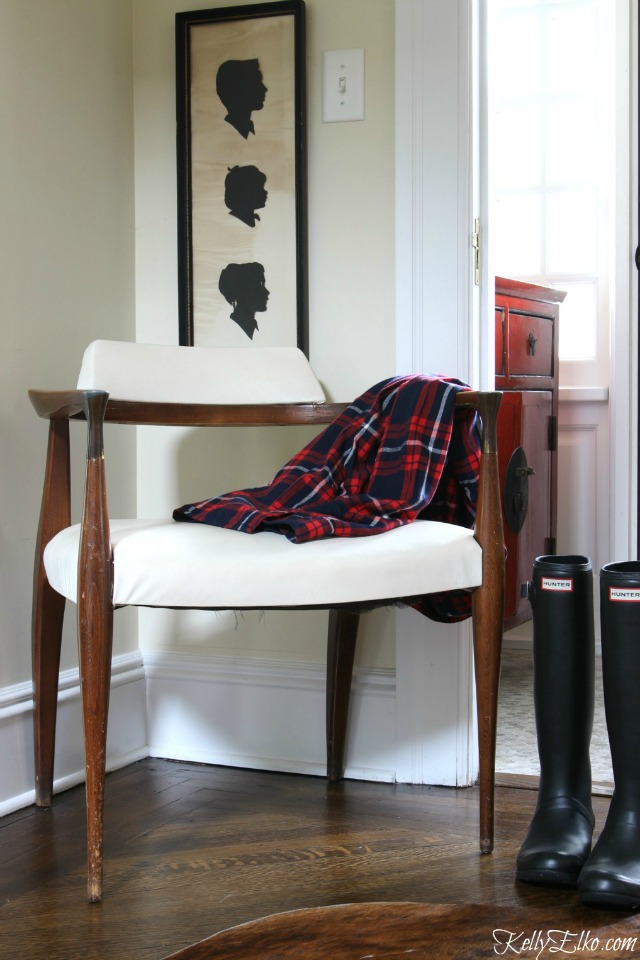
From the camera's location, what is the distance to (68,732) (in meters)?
1.86

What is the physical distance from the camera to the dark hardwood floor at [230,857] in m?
1.26

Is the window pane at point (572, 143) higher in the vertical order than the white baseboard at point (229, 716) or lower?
higher

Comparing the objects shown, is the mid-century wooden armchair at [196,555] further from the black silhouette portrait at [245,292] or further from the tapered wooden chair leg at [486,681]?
the black silhouette portrait at [245,292]

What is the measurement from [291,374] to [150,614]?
64 centimetres

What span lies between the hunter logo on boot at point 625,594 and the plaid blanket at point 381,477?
0.28 metres

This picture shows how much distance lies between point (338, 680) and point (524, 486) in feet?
3.71

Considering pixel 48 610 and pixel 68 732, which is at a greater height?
pixel 48 610

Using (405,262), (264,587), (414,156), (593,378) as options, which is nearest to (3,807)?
(264,587)

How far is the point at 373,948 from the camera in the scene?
3.67ft

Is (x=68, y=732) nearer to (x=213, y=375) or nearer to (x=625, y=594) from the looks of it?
(x=213, y=375)

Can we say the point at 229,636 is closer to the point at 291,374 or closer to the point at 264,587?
the point at 291,374

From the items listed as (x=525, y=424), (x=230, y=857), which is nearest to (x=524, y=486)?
(x=525, y=424)

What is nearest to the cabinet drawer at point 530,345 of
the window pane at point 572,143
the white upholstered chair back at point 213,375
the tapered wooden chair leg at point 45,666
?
the window pane at point 572,143

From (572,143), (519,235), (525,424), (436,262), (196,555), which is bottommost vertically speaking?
(196,555)
